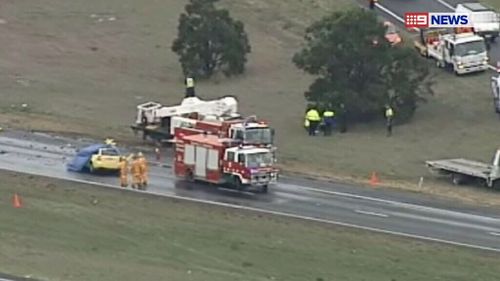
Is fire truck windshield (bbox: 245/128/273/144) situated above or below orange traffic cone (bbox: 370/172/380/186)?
above

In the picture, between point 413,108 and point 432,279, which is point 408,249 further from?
point 413,108

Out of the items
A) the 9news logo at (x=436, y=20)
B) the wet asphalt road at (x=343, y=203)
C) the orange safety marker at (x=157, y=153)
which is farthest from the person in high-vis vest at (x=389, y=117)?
the 9news logo at (x=436, y=20)

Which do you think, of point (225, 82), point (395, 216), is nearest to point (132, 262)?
point (395, 216)

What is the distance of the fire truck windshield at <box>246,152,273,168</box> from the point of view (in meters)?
63.7

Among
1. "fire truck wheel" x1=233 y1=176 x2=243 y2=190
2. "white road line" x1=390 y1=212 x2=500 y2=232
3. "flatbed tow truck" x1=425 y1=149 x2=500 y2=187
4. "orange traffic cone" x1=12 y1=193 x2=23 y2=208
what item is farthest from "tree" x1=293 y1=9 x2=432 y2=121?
"orange traffic cone" x1=12 y1=193 x2=23 y2=208

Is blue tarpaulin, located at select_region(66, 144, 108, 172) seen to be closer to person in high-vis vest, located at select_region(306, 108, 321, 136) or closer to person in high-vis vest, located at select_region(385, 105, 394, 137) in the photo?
person in high-vis vest, located at select_region(306, 108, 321, 136)

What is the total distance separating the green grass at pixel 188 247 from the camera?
44906 millimetres

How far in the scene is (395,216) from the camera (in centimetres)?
5944

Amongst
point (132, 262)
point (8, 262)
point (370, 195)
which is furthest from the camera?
point (370, 195)

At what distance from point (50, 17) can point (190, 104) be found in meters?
34.3

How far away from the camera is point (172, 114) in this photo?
74625mm

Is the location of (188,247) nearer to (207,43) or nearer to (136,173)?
(136,173)

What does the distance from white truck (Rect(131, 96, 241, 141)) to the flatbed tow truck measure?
9500mm

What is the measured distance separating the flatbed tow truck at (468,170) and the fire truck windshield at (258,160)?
8009 mm
